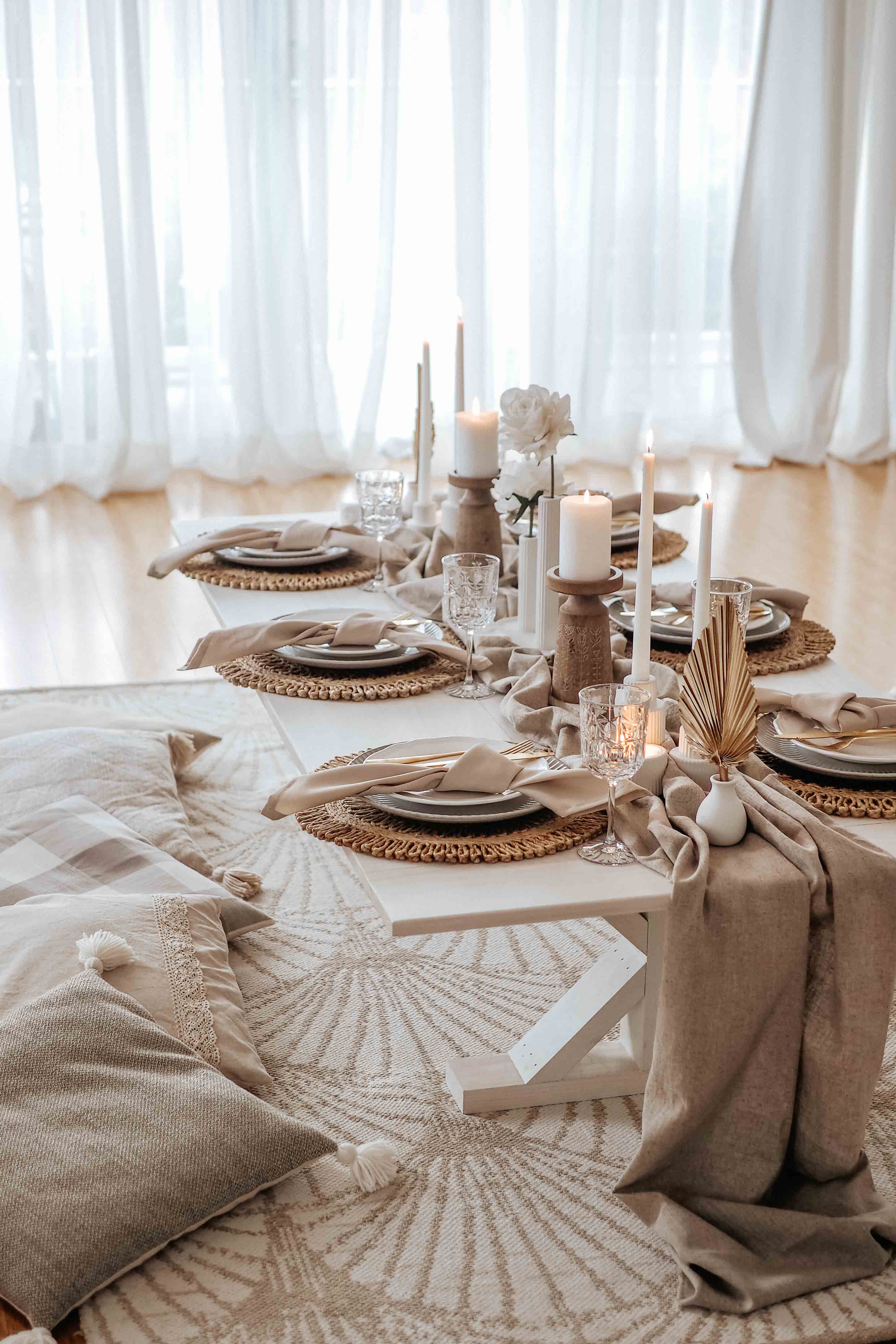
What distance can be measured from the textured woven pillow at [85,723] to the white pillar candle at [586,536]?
1.20 metres

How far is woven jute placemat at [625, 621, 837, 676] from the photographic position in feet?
5.94

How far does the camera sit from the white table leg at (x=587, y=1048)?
1.68 metres

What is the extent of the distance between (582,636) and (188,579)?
2.52 meters

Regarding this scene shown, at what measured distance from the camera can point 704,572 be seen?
147 centimetres

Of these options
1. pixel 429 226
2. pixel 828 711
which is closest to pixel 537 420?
pixel 828 711

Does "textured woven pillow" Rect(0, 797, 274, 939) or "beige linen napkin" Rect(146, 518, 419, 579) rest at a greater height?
"beige linen napkin" Rect(146, 518, 419, 579)

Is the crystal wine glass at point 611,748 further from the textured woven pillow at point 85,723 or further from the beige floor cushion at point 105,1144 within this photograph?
the textured woven pillow at point 85,723

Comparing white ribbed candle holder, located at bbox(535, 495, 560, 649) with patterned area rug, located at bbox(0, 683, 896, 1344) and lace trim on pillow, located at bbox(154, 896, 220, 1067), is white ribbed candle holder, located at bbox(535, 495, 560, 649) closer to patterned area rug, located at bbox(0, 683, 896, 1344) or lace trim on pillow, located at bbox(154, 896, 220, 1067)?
patterned area rug, located at bbox(0, 683, 896, 1344)

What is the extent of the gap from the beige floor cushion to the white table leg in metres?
0.24

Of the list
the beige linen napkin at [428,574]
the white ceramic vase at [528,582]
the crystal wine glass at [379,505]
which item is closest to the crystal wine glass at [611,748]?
the white ceramic vase at [528,582]

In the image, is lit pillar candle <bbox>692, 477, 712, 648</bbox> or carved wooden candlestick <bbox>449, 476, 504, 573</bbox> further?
carved wooden candlestick <bbox>449, 476, 504, 573</bbox>

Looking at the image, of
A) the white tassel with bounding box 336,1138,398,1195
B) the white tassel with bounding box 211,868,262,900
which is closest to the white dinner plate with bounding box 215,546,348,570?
the white tassel with bounding box 211,868,262,900

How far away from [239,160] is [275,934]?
3244mm

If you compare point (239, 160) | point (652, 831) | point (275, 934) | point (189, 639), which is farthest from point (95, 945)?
point (239, 160)
